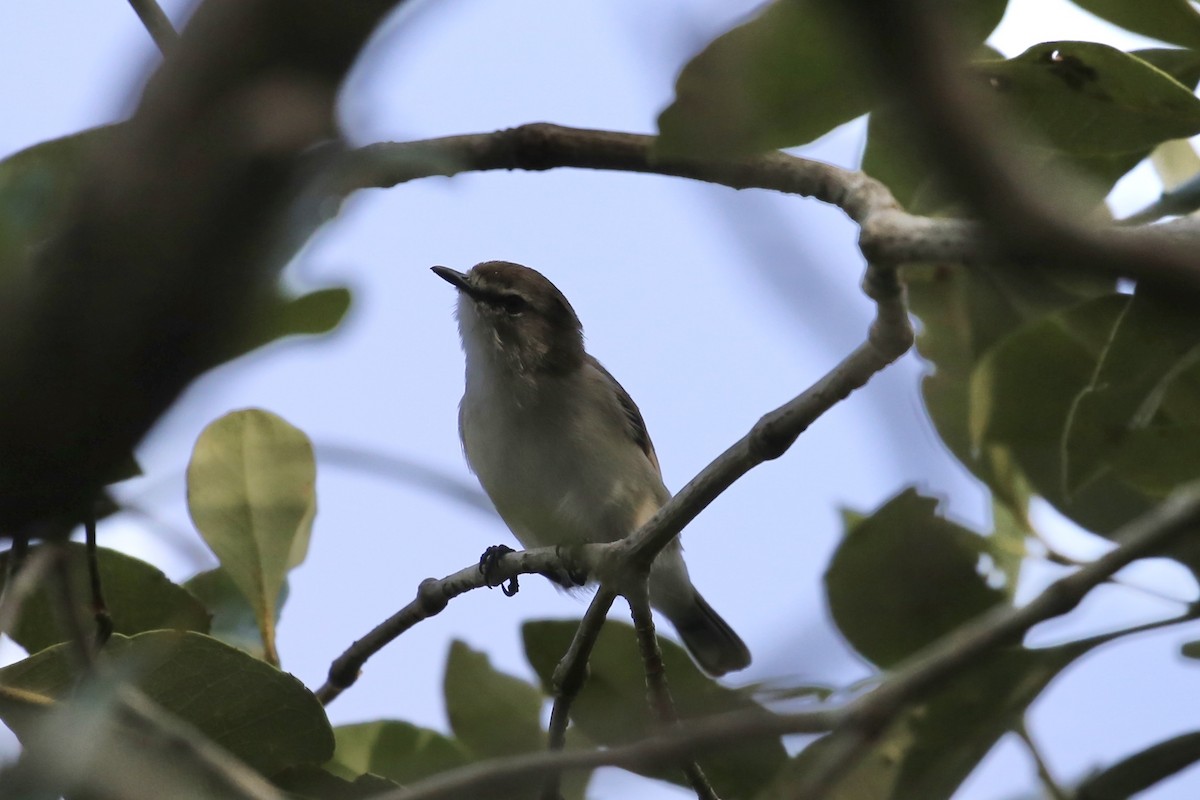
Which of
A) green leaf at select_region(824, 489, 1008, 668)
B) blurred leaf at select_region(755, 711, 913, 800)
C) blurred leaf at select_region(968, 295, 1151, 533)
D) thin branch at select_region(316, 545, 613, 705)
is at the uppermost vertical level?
blurred leaf at select_region(968, 295, 1151, 533)

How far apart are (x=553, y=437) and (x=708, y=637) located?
5.54 feet

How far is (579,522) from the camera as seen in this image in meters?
5.26

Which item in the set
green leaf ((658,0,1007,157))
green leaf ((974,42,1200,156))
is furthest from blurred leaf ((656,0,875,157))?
green leaf ((974,42,1200,156))

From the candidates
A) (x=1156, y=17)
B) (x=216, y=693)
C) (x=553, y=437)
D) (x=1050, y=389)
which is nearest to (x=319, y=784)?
(x=216, y=693)

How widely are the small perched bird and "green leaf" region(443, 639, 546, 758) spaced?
1.25 meters

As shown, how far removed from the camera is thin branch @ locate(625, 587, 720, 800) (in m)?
2.95

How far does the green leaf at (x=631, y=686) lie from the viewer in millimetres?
3209

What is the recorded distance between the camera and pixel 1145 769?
2.65m

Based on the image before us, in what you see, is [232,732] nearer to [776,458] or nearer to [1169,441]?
[776,458]

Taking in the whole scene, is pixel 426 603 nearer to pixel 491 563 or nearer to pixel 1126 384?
pixel 491 563

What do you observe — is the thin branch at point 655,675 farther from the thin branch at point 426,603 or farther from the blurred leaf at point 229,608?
the blurred leaf at point 229,608

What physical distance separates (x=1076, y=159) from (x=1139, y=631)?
124 cm

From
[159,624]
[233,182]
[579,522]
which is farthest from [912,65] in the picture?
[579,522]

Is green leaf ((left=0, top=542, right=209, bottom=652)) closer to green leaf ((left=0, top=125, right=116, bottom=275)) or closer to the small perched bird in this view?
green leaf ((left=0, top=125, right=116, bottom=275))
